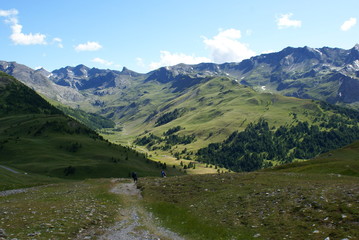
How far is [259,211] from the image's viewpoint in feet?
101

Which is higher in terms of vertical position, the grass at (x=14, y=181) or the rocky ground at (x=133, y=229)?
the rocky ground at (x=133, y=229)

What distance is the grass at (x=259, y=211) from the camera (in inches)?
950

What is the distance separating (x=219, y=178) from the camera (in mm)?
54812

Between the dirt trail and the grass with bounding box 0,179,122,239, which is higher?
the grass with bounding box 0,179,122,239

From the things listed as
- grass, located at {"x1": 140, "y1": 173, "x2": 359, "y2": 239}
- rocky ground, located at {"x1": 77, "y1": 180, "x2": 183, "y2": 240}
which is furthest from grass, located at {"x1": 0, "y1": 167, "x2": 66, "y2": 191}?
rocky ground, located at {"x1": 77, "y1": 180, "x2": 183, "y2": 240}

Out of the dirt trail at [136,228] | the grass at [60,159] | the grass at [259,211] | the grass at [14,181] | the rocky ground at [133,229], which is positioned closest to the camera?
the grass at [259,211]

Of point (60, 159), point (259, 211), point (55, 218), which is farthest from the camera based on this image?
point (60, 159)

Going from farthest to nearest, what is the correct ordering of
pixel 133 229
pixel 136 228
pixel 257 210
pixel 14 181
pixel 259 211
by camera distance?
pixel 14 181, pixel 257 210, pixel 259 211, pixel 136 228, pixel 133 229

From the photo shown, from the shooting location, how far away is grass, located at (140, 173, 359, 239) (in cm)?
2412

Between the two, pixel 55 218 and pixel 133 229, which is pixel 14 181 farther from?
pixel 133 229

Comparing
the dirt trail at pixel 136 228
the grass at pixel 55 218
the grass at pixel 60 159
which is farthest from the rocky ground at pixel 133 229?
the grass at pixel 60 159

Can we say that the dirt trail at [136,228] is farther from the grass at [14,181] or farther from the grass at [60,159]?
the grass at [60,159]

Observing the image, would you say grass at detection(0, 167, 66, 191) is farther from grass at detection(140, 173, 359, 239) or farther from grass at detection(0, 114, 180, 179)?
grass at detection(0, 114, 180, 179)

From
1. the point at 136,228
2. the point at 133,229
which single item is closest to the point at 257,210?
the point at 136,228
